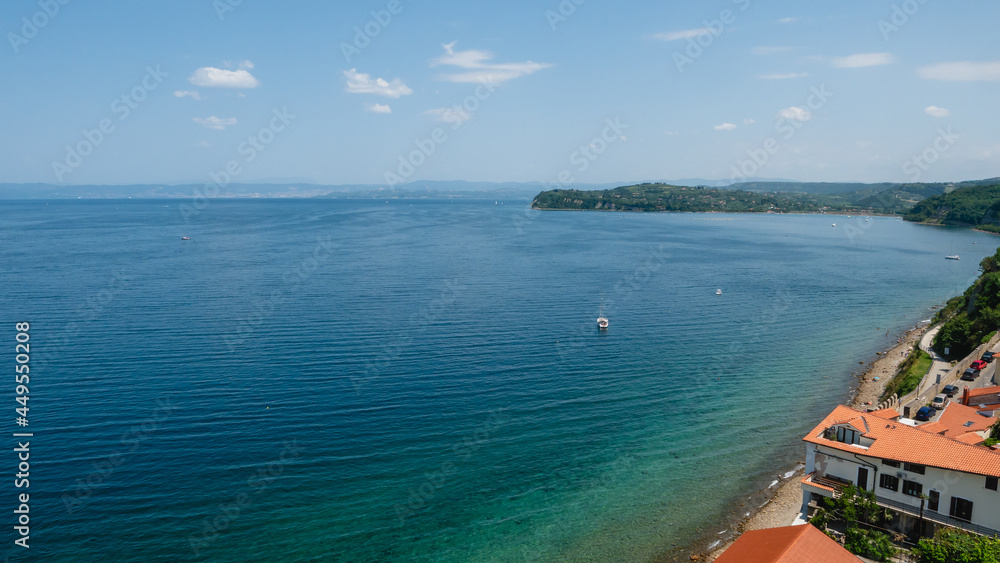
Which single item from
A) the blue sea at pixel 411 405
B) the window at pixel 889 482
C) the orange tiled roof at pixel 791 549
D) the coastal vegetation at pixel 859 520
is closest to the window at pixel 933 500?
the window at pixel 889 482

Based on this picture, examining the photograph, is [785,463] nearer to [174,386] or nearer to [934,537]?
[934,537]

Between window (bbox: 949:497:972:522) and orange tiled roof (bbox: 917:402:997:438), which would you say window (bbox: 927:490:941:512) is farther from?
orange tiled roof (bbox: 917:402:997:438)

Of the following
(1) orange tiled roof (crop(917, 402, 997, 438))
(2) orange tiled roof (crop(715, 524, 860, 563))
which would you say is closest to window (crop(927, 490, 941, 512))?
(1) orange tiled roof (crop(917, 402, 997, 438))

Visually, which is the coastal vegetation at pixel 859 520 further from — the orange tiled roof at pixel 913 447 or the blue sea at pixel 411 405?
the blue sea at pixel 411 405

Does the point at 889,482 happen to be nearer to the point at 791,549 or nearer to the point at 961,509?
the point at 961,509

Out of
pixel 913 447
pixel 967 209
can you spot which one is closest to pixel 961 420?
pixel 913 447

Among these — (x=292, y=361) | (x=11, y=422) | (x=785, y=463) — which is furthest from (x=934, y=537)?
(x=11, y=422)
